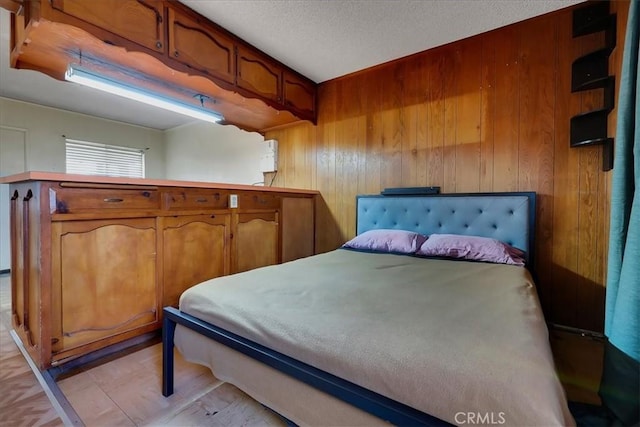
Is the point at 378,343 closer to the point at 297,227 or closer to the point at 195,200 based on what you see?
the point at 195,200

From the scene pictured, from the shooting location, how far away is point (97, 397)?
138cm

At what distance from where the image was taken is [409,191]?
104 inches

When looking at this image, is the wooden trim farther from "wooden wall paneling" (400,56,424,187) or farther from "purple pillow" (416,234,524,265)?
"purple pillow" (416,234,524,265)

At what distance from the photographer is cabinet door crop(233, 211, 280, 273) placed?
2.52 m

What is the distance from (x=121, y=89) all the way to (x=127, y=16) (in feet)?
1.94

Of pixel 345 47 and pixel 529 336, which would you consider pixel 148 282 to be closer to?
pixel 529 336

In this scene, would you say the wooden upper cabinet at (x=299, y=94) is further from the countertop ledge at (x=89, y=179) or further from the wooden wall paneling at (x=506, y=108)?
the wooden wall paneling at (x=506, y=108)

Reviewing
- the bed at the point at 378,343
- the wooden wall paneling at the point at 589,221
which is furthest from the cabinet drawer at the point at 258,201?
the wooden wall paneling at the point at 589,221

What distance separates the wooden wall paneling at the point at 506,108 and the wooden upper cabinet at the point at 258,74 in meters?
1.86

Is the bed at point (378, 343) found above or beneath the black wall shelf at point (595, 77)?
beneath

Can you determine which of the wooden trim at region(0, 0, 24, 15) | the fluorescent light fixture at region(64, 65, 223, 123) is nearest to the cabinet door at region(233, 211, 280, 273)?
the fluorescent light fixture at region(64, 65, 223, 123)

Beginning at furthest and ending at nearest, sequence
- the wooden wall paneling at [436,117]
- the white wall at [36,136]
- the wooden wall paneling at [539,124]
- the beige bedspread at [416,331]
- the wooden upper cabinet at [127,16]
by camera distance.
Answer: the white wall at [36,136] → the wooden wall paneling at [436,117] → the wooden wall paneling at [539,124] → the wooden upper cabinet at [127,16] → the beige bedspread at [416,331]

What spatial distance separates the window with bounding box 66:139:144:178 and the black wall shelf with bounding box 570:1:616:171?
539 centimetres

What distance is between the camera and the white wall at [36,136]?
146 inches
